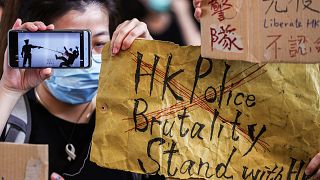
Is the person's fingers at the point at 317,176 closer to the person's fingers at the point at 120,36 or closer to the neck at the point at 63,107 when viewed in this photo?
the person's fingers at the point at 120,36

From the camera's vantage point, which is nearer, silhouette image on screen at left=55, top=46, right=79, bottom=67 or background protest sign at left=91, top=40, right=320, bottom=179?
background protest sign at left=91, top=40, right=320, bottom=179

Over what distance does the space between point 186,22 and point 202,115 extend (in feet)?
4.96

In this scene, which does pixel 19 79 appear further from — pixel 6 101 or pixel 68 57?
pixel 68 57

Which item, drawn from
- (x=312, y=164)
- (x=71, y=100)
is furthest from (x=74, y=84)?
(x=312, y=164)

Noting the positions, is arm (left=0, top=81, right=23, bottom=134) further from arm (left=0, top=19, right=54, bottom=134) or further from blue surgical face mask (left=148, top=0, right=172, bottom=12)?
blue surgical face mask (left=148, top=0, right=172, bottom=12)

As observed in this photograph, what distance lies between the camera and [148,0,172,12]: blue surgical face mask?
3.46 m

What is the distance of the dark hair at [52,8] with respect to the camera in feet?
7.80

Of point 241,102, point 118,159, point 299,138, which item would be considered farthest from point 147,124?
point 299,138

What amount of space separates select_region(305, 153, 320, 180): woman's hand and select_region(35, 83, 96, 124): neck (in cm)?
80

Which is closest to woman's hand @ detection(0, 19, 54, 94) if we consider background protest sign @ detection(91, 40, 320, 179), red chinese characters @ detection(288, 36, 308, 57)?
background protest sign @ detection(91, 40, 320, 179)

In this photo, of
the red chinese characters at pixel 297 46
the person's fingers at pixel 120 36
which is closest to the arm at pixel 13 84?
the person's fingers at pixel 120 36

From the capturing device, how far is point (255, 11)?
1.76 metres

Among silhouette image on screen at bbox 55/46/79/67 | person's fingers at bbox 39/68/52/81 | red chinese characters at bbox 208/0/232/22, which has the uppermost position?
red chinese characters at bbox 208/0/232/22

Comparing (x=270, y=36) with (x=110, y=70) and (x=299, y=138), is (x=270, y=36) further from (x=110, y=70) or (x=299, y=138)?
(x=110, y=70)
